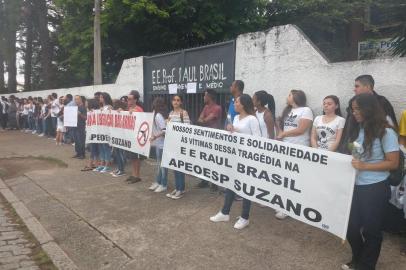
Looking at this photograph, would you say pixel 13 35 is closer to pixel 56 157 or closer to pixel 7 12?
pixel 7 12

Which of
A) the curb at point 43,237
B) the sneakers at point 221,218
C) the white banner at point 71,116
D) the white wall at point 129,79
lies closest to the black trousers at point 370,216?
the sneakers at point 221,218

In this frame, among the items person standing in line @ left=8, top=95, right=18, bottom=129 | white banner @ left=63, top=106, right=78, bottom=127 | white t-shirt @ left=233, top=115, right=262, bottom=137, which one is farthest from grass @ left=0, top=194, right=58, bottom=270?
person standing in line @ left=8, top=95, right=18, bottom=129

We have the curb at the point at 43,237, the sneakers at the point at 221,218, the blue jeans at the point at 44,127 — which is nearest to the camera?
the curb at the point at 43,237

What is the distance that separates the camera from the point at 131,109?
7.59 m

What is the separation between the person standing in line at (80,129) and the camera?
32.8ft

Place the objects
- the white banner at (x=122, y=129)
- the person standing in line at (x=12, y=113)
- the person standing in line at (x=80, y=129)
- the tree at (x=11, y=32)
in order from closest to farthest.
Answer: the white banner at (x=122, y=129) → the person standing in line at (x=80, y=129) → the person standing in line at (x=12, y=113) → the tree at (x=11, y=32)

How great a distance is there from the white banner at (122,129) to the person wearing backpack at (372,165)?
4.04m

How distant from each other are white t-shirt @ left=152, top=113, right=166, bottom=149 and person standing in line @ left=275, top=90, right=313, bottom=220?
226 centimetres

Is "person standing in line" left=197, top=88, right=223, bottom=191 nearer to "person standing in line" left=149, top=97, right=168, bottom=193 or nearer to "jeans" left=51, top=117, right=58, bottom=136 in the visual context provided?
"person standing in line" left=149, top=97, right=168, bottom=193

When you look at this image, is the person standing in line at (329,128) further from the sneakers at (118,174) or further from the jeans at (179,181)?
the sneakers at (118,174)

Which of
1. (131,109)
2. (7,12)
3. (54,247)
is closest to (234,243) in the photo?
(54,247)

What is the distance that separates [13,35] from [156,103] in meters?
25.6

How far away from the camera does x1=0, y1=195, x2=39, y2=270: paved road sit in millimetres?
4337

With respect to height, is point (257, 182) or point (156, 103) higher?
point (156, 103)
